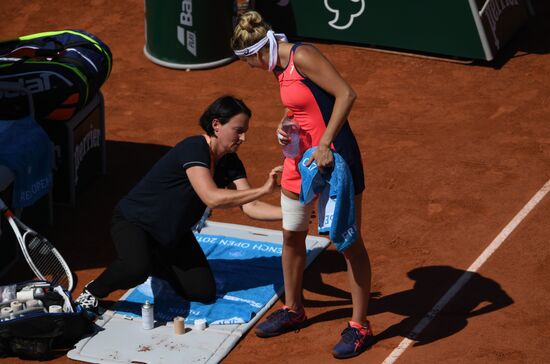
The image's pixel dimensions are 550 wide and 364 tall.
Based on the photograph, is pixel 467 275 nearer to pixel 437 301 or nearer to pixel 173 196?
pixel 437 301

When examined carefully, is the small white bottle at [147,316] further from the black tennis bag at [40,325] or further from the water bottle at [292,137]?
the water bottle at [292,137]

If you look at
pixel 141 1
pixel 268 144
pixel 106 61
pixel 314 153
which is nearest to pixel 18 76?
pixel 106 61

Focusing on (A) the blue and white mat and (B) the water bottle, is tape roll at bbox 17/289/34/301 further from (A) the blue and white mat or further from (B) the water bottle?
(B) the water bottle

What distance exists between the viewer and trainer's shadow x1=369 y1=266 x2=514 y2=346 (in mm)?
7422

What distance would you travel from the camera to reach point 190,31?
1224cm

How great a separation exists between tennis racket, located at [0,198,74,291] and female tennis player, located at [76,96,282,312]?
12.8 inches

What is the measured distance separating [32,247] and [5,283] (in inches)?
21.0

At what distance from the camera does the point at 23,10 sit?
1416cm

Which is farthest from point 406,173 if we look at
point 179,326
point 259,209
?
point 179,326

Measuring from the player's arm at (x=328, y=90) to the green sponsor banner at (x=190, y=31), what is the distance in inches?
224

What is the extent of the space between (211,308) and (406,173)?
271cm

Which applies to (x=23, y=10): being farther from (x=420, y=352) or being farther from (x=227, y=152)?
(x=420, y=352)

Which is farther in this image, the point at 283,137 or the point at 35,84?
the point at 35,84

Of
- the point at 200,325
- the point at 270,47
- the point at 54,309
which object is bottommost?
the point at 200,325
